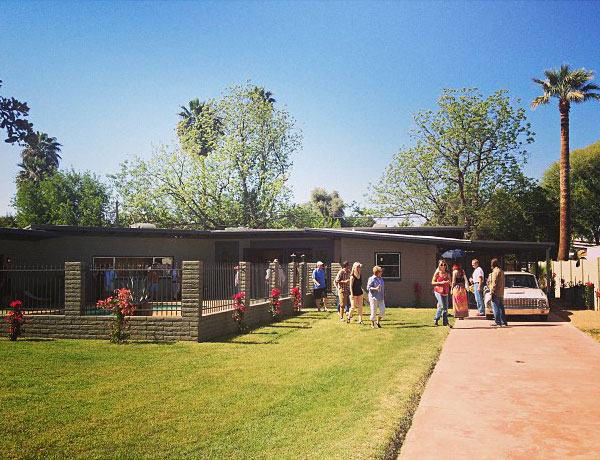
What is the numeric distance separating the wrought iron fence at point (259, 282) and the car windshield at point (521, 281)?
7.61m

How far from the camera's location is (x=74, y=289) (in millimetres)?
13141

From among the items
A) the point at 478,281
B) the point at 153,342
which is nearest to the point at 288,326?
the point at 153,342

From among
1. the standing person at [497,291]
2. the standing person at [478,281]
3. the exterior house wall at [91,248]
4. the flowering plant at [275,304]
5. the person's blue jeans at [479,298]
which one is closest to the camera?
the standing person at [497,291]

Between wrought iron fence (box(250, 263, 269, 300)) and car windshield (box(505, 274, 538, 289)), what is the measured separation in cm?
761

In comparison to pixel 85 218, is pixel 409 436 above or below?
below

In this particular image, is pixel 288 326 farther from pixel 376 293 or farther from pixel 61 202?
pixel 61 202

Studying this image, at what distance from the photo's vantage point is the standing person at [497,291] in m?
14.2

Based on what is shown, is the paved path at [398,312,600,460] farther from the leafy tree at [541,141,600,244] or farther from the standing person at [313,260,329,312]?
the leafy tree at [541,141,600,244]

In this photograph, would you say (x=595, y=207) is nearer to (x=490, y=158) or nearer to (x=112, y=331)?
(x=490, y=158)

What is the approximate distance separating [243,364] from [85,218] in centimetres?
5295

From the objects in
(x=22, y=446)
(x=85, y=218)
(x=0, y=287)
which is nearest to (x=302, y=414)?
(x=22, y=446)

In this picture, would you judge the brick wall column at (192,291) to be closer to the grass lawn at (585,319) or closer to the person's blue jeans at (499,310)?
the person's blue jeans at (499,310)

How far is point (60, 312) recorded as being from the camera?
13.5 m

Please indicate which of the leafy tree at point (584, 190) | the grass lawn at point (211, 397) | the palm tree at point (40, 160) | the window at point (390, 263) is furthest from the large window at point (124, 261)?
the palm tree at point (40, 160)
